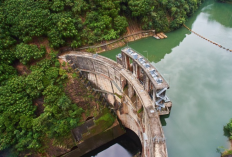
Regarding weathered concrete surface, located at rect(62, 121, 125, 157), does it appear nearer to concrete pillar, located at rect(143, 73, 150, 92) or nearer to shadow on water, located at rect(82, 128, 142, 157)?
shadow on water, located at rect(82, 128, 142, 157)

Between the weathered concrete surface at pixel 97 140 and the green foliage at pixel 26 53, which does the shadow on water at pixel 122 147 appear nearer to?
the weathered concrete surface at pixel 97 140

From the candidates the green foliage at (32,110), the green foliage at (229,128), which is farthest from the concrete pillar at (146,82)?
the green foliage at (32,110)

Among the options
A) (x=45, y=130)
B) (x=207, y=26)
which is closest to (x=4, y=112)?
(x=45, y=130)

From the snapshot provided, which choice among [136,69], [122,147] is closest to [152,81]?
[136,69]

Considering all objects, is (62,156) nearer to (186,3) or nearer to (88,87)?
(88,87)

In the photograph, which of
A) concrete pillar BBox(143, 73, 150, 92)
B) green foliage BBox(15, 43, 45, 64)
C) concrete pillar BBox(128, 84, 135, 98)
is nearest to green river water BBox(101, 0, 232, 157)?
concrete pillar BBox(143, 73, 150, 92)
